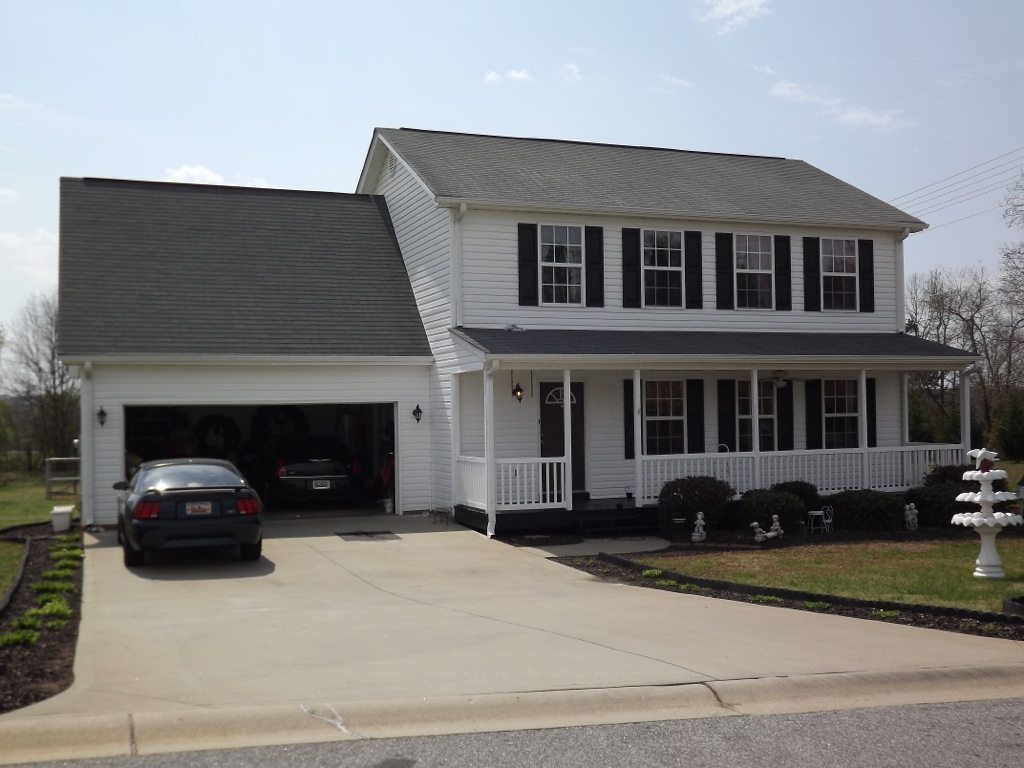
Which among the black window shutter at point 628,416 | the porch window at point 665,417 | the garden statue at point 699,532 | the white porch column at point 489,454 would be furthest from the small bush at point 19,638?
the porch window at point 665,417

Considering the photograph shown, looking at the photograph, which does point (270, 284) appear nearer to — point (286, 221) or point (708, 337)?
point (286, 221)

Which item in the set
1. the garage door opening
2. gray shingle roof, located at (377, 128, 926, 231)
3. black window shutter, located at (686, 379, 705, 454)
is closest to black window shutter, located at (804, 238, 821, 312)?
gray shingle roof, located at (377, 128, 926, 231)

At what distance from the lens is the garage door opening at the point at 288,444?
782 inches

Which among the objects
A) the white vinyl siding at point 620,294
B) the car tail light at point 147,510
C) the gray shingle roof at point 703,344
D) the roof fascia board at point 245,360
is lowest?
the car tail light at point 147,510

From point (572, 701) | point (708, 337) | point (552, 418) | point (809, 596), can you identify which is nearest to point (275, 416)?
point (552, 418)

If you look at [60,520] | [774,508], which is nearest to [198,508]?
[60,520]

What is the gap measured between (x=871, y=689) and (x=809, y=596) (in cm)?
364

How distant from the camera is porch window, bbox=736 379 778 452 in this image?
20.3m

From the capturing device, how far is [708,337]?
1966 cm

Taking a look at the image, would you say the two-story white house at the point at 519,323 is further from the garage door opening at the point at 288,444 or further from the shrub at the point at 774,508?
the shrub at the point at 774,508

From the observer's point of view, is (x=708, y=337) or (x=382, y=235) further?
(x=382, y=235)

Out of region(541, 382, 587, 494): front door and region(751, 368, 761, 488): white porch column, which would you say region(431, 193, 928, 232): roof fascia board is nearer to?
region(541, 382, 587, 494): front door

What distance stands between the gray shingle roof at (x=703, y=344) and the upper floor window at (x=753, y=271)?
74cm

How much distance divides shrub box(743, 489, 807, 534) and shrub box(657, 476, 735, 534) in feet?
1.36
